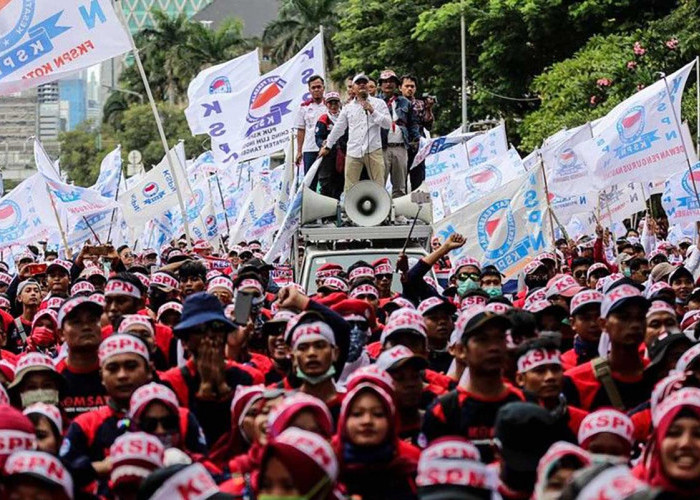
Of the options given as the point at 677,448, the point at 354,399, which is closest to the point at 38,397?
the point at 354,399

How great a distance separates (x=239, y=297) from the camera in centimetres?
966

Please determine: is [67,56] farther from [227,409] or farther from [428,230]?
[227,409]

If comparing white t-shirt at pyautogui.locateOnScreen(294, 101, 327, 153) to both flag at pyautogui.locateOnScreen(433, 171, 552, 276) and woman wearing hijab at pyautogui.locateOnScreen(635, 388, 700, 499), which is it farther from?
woman wearing hijab at pyautogui.locateOnScreen(635, 388, 700, 499)

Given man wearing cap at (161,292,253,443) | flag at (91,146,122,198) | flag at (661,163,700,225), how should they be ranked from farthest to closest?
flag at (91,146,122,198), flag at (661,163,700,225), man wearing cap at (161,292,253,443)

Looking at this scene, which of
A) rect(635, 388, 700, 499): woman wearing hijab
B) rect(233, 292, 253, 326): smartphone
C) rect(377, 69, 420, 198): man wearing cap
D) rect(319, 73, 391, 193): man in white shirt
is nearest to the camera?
rect(635, 388, 700, 499): woman wearing hijab

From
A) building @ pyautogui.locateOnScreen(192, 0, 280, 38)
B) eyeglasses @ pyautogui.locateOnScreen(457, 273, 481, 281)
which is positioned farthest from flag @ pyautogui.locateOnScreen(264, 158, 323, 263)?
building @ pyautogui.locateOnScreen(192, 0, 280, 38)

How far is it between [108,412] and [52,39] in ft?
27.5

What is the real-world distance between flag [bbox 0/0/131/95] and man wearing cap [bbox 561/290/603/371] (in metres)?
7.10

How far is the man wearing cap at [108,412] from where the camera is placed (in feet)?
23.8

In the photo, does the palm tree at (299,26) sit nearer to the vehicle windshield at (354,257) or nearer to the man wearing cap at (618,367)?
the vehicle windshield at (354,257)

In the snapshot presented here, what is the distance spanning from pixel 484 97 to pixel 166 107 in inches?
1424

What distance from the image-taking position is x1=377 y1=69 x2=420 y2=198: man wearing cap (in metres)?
16.4

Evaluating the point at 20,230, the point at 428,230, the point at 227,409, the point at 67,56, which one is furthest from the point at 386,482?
the point at 20,230

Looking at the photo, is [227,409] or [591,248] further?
[591,248]
